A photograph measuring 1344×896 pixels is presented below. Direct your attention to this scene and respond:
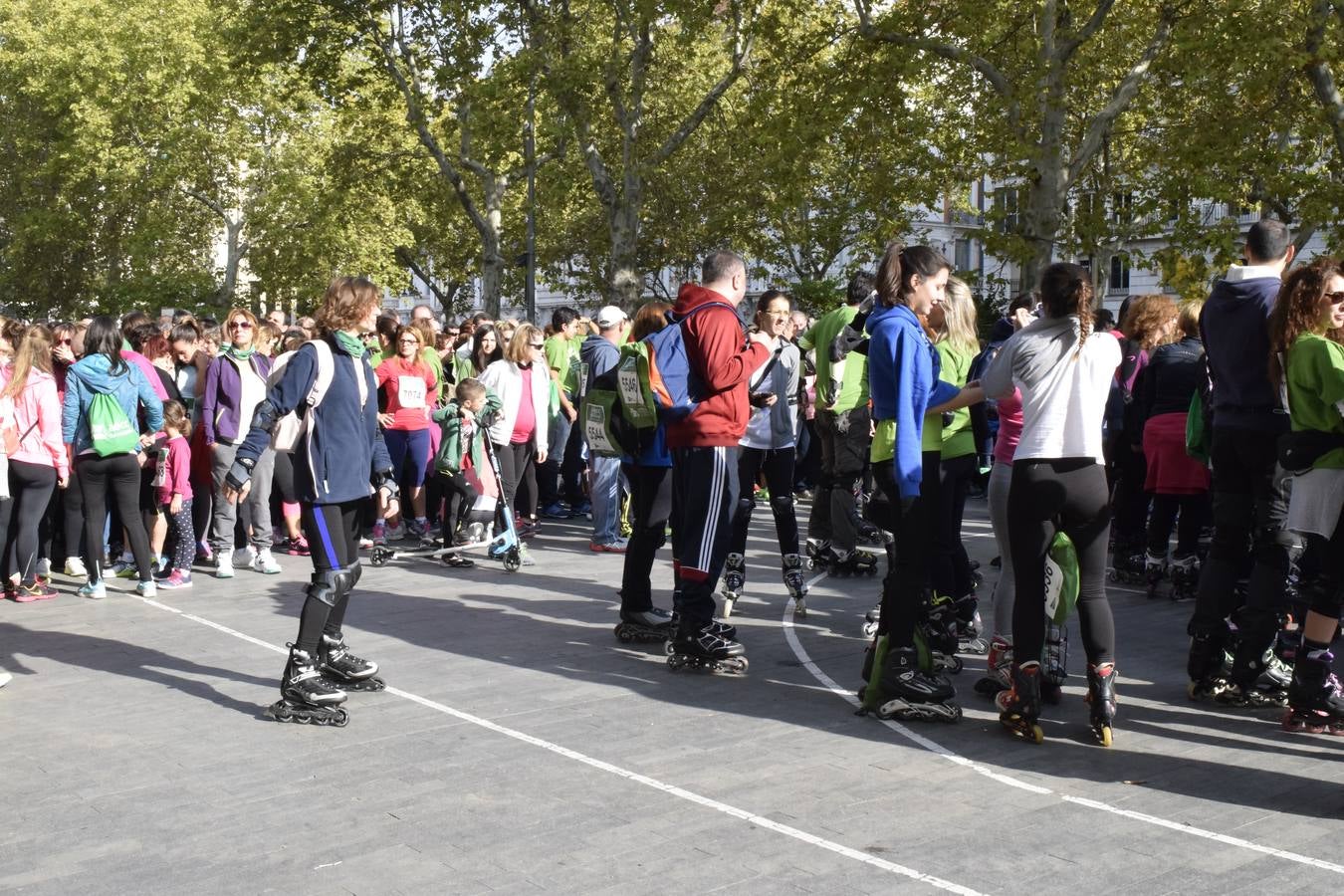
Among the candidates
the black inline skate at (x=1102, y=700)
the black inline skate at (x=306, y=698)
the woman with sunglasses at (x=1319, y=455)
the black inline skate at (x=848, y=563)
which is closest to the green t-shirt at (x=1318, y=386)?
the woman with sunglasses at (x=1319, y=455)

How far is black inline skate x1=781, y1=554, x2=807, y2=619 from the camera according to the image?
9.59 meters

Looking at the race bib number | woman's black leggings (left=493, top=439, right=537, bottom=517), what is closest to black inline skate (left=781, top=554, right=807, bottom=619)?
woman's black leggings (left=493, top=439, right=537, bottom=517)

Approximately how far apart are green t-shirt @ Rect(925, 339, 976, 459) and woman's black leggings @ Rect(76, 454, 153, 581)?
5.96 metres

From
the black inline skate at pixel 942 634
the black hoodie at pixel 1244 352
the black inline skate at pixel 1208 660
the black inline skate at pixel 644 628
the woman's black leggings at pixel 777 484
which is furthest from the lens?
the woman's black leggings at pixel 777 484

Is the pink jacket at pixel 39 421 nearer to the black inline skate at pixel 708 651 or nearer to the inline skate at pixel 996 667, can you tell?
the black inline skate at pixel 708 651

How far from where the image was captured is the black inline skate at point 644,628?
893 centimetres

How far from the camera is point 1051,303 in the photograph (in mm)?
6516

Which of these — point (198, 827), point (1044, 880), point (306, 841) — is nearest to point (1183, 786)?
point (1044, 880)

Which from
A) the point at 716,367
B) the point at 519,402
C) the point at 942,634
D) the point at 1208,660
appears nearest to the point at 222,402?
the point at 519,402

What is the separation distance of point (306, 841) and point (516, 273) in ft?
194

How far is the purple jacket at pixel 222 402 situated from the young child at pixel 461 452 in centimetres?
167

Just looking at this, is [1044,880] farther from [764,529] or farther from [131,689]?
[764,529]

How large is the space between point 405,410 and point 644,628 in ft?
18.5

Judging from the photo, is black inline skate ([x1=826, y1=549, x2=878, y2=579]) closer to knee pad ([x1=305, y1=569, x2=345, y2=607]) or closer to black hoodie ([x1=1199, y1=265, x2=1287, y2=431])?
black hoodie ([x1=1199, y1=265, x2=1287, y2=431])
